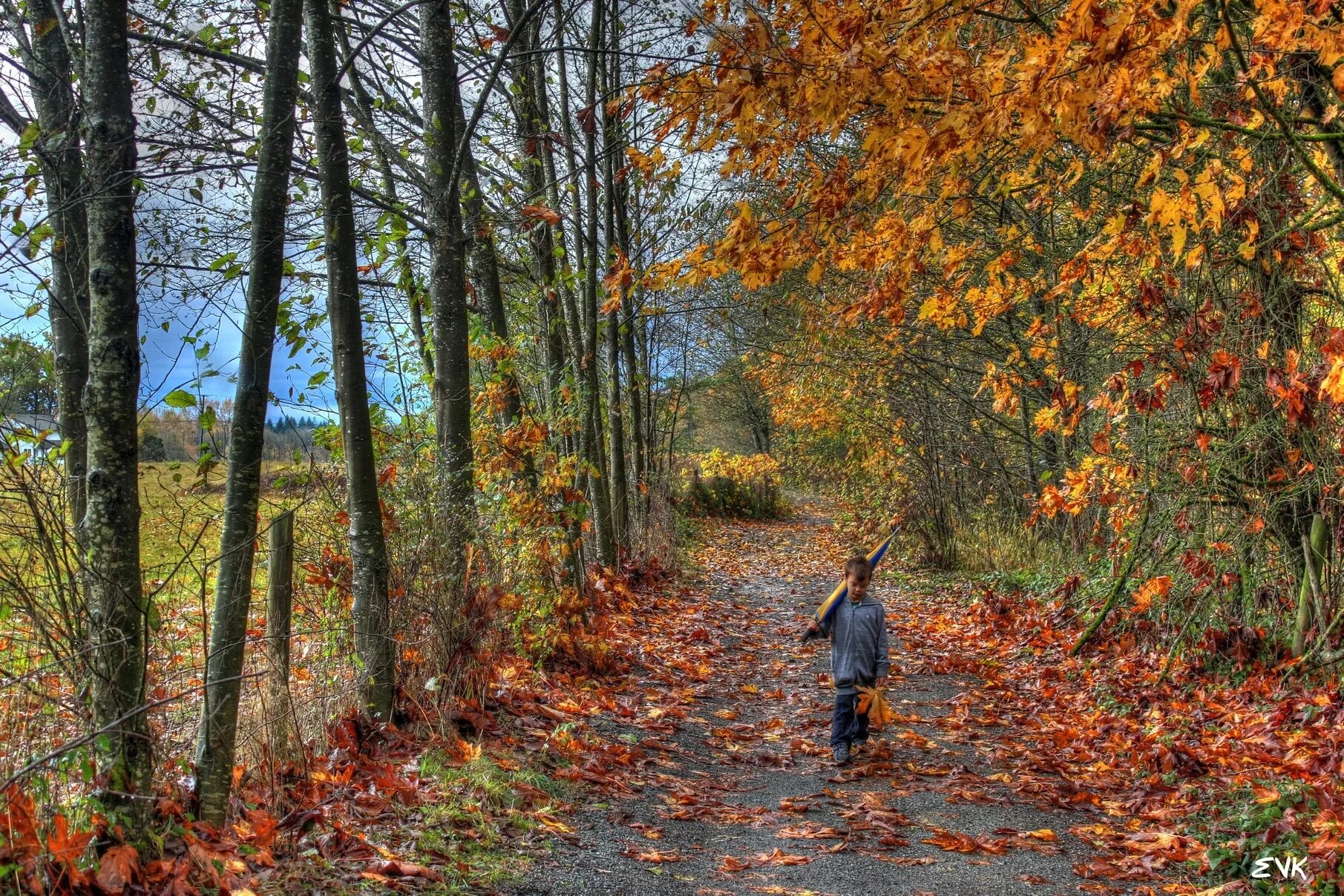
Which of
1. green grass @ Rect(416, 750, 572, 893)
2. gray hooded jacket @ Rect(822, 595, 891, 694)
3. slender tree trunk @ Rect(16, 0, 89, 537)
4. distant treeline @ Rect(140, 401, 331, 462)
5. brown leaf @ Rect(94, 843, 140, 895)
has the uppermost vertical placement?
slender tree trunk @ Rect(16, 0, 89, 537)

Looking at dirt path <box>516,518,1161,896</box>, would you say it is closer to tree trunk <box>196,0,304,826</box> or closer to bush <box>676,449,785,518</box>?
tree trunk <box>196,0,304,826</box>

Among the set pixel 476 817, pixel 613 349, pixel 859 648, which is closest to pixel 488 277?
pixel 613 349

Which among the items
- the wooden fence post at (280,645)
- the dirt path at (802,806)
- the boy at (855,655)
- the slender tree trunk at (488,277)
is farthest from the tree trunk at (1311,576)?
the wooden fence post at (280,645)

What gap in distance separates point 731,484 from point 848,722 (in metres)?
21.8

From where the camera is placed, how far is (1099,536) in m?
10.9

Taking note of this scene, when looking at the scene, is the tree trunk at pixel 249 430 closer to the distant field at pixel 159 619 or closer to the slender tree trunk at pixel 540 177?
the distant field at pixel 159 619

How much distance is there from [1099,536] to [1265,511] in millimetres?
3570

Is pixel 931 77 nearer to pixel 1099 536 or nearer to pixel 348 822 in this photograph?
pixel 348 822

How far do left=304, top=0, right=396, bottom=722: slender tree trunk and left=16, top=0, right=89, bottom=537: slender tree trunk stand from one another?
1.24m

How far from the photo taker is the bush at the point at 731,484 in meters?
28.3

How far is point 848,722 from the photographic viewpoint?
7.00m

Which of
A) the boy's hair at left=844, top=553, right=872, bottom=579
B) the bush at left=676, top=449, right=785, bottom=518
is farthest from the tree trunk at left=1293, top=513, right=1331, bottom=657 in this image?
the bush at left=676, top=449, right=785, bottom=518

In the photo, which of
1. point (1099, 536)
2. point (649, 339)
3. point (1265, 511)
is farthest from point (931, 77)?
point (649, 339)

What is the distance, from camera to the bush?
2828 cm
